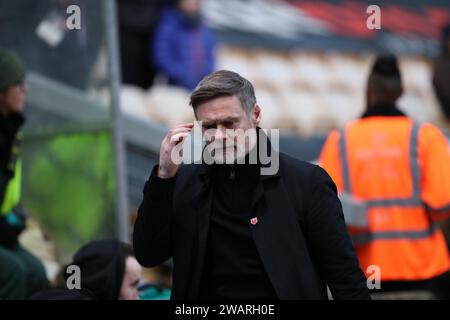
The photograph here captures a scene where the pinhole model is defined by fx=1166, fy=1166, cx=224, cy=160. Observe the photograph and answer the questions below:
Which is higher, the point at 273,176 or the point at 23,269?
the point at 273,176

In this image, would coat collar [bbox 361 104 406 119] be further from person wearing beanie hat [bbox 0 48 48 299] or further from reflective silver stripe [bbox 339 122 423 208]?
person wearing beanie hat [bbox 0 48 48 299]

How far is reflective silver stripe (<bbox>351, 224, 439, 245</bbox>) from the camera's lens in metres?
5.65

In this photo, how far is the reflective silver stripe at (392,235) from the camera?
5648mm

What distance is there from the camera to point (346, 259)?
3586 millimetres

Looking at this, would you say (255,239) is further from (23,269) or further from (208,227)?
(23,269)

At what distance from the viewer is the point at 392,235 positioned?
567cm

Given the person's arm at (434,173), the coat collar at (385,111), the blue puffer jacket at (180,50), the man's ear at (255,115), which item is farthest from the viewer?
the blue puffer jacket at (180,50)

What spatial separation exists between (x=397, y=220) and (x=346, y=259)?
6.88ft

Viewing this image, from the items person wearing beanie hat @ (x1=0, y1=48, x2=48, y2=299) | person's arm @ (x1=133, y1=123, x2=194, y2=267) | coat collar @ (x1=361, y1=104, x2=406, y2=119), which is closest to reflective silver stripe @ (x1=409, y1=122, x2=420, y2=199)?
coat collar @ (x1=361, y1=104, x2=406, y2=119)

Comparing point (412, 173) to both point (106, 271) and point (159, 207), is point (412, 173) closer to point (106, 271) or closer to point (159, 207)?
point (106, 271)

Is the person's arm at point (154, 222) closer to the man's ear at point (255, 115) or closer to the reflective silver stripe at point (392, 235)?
the man's ear at point (255, 115)

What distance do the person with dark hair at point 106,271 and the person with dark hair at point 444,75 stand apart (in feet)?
17.6

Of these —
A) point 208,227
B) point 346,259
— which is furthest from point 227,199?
point 346,259

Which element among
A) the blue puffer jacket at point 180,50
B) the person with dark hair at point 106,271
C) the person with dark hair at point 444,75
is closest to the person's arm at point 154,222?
the person with dark hair at point 106,271
